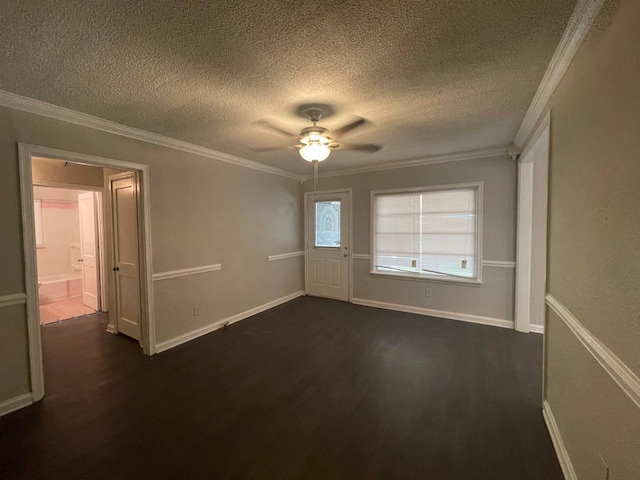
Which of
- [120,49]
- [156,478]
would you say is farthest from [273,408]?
[120,49]

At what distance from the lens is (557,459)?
5.35ft

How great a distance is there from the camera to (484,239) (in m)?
3.80

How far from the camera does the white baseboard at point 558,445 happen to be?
Answer: 58.6 inches

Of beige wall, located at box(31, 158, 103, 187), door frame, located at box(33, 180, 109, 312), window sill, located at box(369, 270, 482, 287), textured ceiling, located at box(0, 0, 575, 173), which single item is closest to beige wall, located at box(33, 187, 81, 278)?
door frame, located at box(33, 180, 109, 312)

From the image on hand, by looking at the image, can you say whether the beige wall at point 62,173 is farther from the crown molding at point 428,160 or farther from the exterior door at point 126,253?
the crown molding at point 428,160

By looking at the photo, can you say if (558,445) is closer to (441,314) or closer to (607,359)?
(607,359)

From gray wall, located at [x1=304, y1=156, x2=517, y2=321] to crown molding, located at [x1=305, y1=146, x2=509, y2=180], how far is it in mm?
61

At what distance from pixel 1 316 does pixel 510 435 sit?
3860 millimetres

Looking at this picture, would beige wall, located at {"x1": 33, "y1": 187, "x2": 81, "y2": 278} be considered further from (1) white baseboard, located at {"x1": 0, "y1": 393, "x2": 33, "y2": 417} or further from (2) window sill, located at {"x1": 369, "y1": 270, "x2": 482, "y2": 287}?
(2) window sill, located at {"x1": 369, "y1": 270, "x2": 482, "y2": 287}

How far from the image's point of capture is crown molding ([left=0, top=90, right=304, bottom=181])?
212 cm

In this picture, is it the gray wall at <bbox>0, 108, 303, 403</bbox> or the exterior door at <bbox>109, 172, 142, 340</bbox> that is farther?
the exterior door at <bbox>109, 172, 142, 340</bbox>

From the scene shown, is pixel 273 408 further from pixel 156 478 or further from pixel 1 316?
pixel 1 316

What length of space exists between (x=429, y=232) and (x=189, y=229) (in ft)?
11.3

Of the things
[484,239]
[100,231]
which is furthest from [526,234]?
[100,231]
